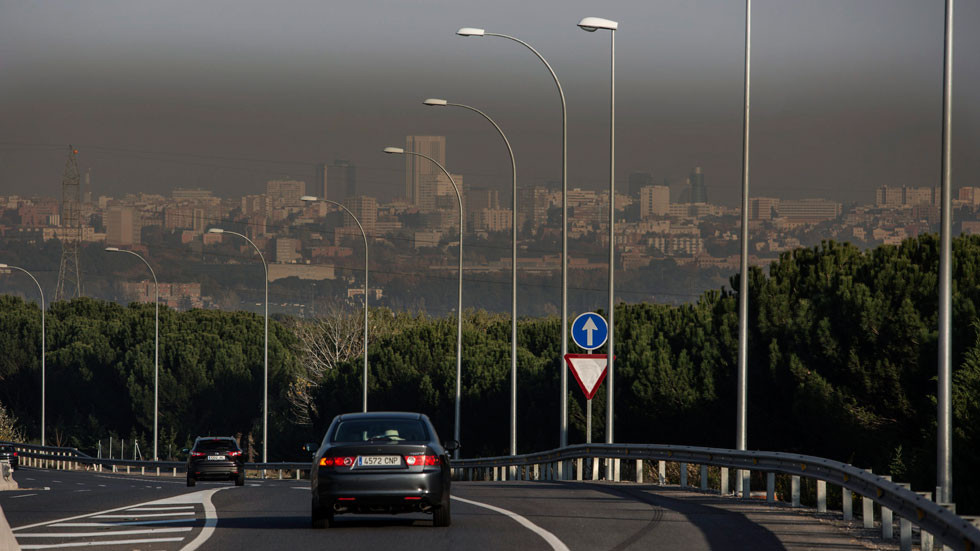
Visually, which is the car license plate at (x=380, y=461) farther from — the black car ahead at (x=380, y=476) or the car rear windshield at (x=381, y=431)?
the car rear windshield at (x=381, y=431)

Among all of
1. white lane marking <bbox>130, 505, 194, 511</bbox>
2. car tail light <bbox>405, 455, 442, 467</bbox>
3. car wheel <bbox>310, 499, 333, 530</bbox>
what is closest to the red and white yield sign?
white lane marking <bbox>130, 505, 194, 511</bbox>

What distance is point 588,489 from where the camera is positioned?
2492cm

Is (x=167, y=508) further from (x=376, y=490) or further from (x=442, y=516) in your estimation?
(x=376, y=490)

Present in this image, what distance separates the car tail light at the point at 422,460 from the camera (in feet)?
50.8

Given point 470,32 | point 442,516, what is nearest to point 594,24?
point 470,32

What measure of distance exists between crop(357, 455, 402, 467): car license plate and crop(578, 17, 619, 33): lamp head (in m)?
15.4

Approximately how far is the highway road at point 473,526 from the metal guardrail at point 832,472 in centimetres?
53

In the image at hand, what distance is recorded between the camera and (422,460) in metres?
15.5

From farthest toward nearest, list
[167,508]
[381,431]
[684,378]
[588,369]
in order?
[684,378], [588,369], [167,508], [381,431]

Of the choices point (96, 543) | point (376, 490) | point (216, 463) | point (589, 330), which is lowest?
point (216, 463)

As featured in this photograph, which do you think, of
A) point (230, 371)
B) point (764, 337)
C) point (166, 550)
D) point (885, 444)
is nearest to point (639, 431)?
point (764, 337)

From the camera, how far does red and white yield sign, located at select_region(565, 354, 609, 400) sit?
28844 mm

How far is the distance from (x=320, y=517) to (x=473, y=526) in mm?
1694

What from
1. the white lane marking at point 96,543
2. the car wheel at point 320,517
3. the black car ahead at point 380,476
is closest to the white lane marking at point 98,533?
the white lane marking at point 96,543
